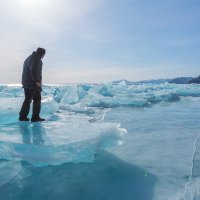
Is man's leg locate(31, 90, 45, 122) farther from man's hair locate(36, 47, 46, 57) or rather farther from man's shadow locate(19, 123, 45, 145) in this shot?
man's hair locate(36, 47, 46, 57)

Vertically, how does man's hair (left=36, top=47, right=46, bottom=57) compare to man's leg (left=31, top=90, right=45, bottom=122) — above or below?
above

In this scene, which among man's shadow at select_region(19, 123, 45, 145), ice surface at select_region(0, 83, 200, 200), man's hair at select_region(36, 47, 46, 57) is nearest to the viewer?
ice surface at select_region(0, 83, 200, 200)

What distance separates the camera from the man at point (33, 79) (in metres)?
4.43

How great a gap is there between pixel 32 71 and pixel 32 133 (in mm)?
1071

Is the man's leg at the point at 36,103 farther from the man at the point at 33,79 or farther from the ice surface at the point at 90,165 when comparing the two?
the ice surface at the point at 90,165

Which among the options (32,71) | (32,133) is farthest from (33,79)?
(32,133)

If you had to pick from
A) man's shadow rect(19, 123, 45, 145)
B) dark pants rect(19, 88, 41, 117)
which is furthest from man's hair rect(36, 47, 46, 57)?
man's shadow rect(19, 123, 45, 145)

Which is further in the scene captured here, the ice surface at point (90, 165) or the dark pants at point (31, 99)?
the dark pants at point (31, 99)

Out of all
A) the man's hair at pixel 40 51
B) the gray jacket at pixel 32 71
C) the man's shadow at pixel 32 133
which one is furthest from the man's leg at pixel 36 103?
the man's hair at pixel 40 51

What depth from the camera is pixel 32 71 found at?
14.6 feet

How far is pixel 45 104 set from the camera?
300 inches

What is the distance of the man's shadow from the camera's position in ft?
11.0

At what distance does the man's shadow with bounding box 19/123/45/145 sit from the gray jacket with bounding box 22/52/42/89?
2.03 ft

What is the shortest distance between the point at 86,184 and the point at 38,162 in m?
0.66
